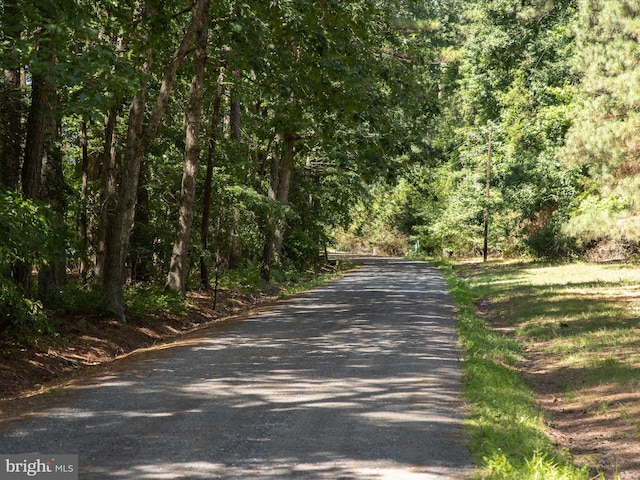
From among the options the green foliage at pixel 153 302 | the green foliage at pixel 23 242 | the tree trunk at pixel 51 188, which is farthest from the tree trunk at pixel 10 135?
the green foliage at pixel 153 302

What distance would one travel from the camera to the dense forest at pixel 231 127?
10.3 meters

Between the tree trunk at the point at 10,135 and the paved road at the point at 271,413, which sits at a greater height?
the tree trunk at the point at 10,135

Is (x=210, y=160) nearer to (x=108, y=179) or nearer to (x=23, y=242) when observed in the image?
(x=108, y=179)

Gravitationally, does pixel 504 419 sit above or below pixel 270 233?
below

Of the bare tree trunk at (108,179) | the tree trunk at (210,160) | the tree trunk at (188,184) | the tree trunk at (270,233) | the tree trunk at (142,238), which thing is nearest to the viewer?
the bare tree trunk at (108,179)

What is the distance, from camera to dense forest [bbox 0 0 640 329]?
10281 millimetres

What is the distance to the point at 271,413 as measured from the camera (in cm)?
780

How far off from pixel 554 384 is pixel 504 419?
3.23m

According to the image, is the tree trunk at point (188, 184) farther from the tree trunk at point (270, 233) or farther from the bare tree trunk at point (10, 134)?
the tree trunk at point (270, 233)

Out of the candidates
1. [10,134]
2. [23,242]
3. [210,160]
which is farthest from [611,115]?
[23,242]

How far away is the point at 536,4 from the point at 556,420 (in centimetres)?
2817

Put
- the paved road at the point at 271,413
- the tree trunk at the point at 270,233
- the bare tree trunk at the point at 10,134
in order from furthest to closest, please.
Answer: the tree trunk at the point at 270,233 → the bare tree trunk at the point at 10,134 → the paved road at the point at 271,413

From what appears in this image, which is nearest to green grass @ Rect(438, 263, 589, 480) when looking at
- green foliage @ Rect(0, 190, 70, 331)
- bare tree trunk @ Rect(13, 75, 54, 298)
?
green foliage @ Rect(0, 190, 70, 331)

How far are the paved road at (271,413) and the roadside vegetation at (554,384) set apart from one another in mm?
398
